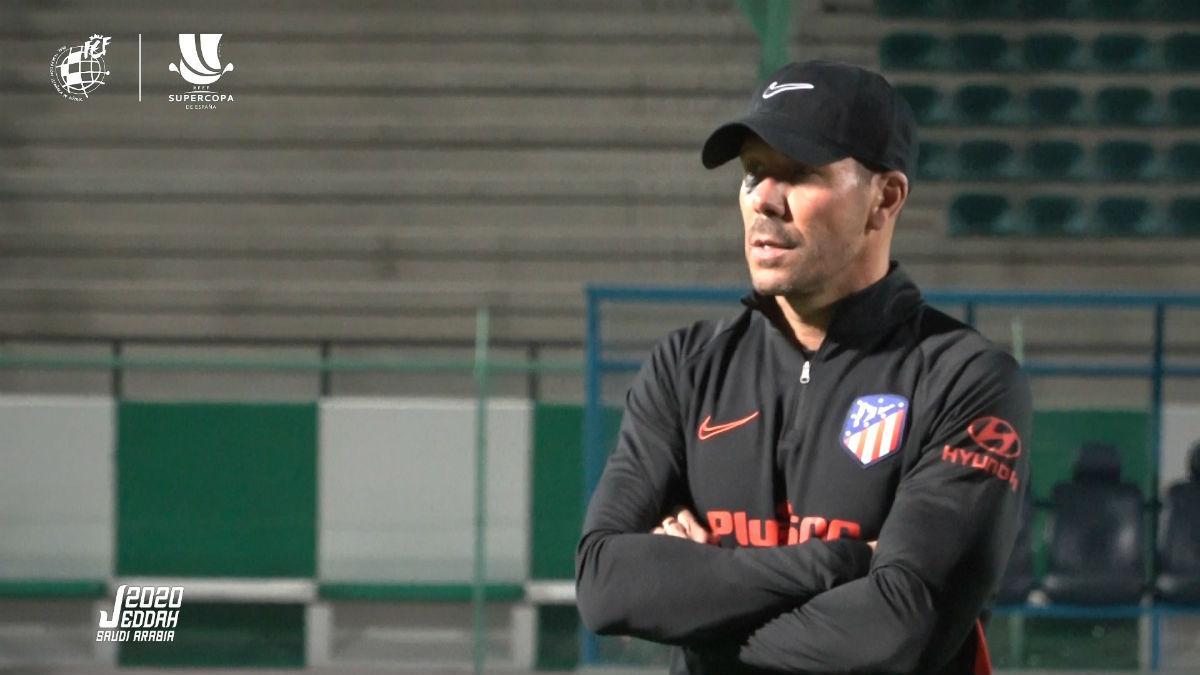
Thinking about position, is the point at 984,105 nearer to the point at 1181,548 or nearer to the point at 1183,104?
the point at 1183,104

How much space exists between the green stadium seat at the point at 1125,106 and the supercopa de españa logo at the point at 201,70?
15.0 ft

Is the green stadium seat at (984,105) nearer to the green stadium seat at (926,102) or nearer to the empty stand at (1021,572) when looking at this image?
the green stadium seat at (926,102)

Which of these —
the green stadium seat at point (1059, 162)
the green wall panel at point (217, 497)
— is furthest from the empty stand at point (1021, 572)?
the green stadium seat at point (1059, 162)

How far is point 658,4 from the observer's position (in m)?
9.14

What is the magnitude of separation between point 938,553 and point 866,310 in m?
0.24

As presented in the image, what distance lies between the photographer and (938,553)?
1681mm

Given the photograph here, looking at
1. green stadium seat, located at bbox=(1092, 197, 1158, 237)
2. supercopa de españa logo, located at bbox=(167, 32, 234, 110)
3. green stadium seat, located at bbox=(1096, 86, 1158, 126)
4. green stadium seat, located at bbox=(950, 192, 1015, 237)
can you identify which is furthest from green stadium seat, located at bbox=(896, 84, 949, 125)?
supercopa de españa logo, located at bbox=(167, 32, 234, 110)

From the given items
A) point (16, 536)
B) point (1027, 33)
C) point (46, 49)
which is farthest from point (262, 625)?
point (1027, 33)

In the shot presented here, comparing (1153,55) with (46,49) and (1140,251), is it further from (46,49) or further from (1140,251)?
(46,49)

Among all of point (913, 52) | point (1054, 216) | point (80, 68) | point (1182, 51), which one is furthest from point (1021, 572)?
point (80, 68)

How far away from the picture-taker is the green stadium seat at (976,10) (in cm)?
952

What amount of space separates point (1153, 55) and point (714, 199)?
256cm

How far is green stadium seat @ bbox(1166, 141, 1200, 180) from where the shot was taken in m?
9.33

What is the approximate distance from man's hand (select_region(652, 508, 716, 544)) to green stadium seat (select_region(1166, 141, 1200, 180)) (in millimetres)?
8115
